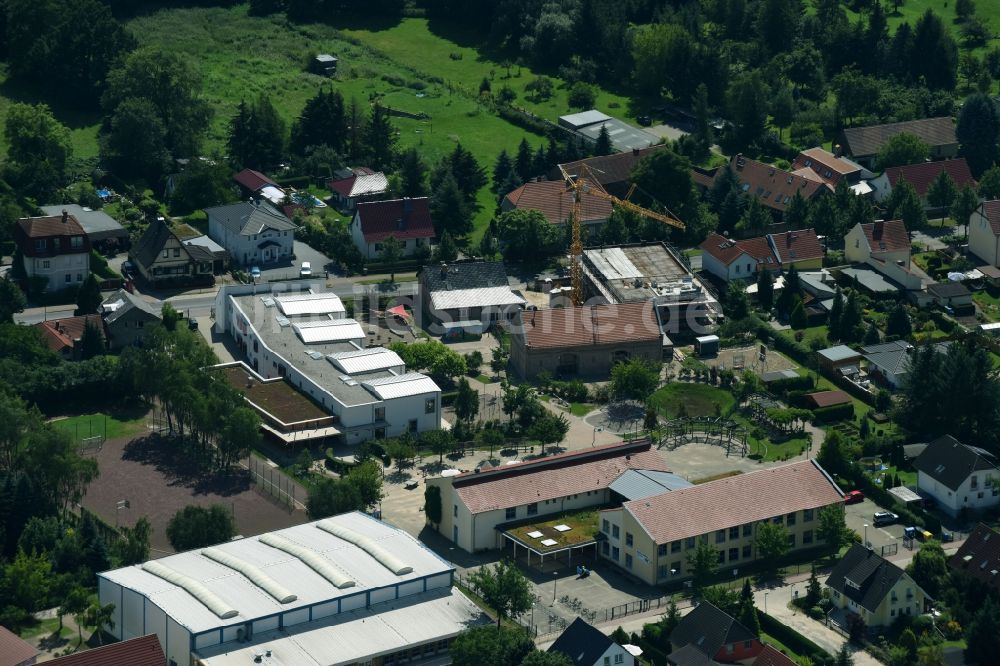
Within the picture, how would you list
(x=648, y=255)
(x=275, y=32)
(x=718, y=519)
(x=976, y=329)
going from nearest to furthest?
(x=718, y=519) < (x=976, y=329) < (x=648, y=255) < (x=275, y=32)


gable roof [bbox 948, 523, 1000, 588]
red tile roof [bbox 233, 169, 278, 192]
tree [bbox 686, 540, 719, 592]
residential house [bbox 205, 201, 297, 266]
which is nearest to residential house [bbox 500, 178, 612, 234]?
residential house [bbox 205, 201, 297, 266]

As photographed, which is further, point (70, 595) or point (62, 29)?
point (62, 29)

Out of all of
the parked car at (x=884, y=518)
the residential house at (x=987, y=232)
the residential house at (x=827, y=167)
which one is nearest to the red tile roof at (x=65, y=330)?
the parked car at (x=884, y=518)

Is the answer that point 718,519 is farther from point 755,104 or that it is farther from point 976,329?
point 755,104

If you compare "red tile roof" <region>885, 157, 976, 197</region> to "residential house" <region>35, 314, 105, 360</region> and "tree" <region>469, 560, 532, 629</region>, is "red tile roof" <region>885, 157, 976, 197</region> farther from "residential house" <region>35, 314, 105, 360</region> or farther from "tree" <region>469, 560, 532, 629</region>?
"tree" <region>469, 560, 532, 629</region>

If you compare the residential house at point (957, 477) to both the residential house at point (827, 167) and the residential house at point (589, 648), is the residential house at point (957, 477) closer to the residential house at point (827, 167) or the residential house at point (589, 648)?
the residential house at point (589, 648)

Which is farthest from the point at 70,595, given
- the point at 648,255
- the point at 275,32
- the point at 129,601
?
the point at 275,32
